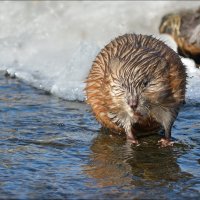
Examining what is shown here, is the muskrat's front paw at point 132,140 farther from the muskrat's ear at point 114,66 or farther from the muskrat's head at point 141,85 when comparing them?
the muskrat's ear at point 114,66

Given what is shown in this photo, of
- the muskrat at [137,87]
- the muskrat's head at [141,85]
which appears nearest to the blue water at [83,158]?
the muskrat at [137,87]

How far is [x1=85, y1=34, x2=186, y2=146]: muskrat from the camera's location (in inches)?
243

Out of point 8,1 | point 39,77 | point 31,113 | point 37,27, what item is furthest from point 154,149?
point 8,1

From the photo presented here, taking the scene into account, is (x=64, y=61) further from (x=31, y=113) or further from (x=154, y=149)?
(x=154, y=149)

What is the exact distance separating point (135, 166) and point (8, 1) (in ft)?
30.5

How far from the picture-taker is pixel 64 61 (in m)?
11.5

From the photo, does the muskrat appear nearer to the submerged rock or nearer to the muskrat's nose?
the muskrat's nose

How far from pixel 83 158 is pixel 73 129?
115 cm

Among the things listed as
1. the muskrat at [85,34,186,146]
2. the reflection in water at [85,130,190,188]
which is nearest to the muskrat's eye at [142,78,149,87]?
the muskrat at [85,34,186,146]

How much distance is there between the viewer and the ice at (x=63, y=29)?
431 inches

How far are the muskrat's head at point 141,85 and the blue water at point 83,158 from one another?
18.9 inches

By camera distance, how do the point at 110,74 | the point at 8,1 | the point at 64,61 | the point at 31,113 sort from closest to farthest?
the point at 110,74 → the point at 31,113 → the point at 64,61 → the point at 8,1

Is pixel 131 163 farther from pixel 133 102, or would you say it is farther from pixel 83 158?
pixel 133 102

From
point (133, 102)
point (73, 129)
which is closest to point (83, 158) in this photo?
point (133, 102)
